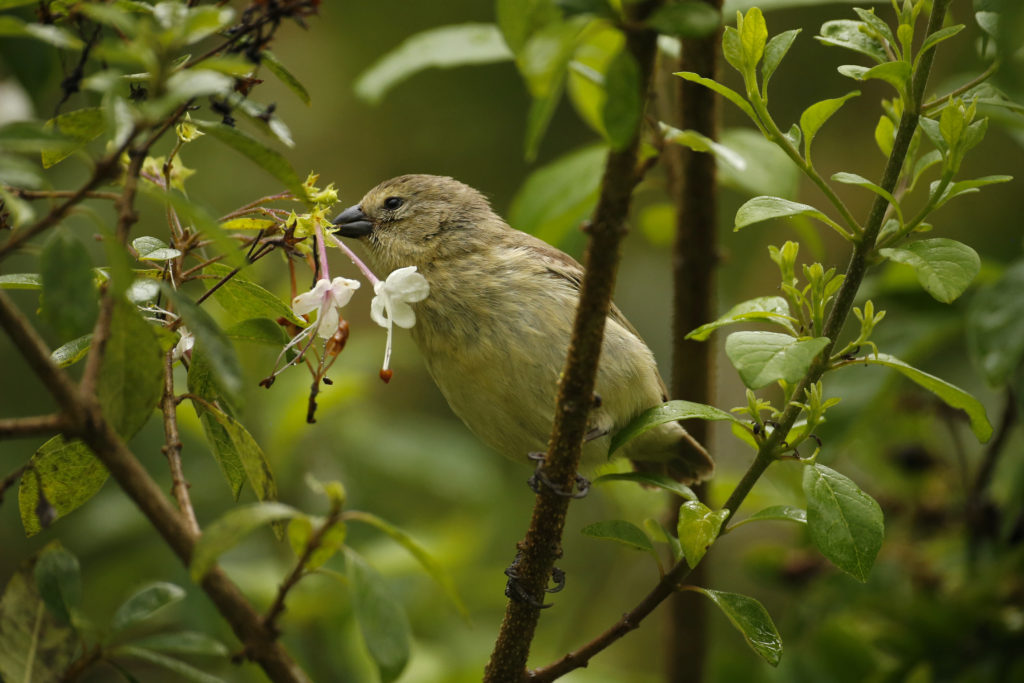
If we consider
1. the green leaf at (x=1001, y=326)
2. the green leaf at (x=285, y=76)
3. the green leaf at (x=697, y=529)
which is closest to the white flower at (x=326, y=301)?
the green leaf at (x=285, y=76)

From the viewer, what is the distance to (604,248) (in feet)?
5.12

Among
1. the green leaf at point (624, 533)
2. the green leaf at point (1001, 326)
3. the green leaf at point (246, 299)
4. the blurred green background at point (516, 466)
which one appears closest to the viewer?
the green leaf at point (246, 299)

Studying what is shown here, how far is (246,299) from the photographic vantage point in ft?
6.35

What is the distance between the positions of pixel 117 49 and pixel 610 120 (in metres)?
0.63

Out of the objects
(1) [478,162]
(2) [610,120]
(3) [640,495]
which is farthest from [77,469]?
(1) [478,162]

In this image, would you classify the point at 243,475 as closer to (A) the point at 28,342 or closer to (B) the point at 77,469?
(B) the point at 77,469

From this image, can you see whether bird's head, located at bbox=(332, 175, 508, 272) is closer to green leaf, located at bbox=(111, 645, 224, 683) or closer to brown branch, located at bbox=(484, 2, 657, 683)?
brown branch, located at bbox=(484, 2, 657, 683)

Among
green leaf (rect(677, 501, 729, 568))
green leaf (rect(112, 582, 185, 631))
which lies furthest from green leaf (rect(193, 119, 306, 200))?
green leaf (rect(677, 501, 729, 568))

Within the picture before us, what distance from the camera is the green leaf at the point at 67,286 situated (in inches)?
53.7

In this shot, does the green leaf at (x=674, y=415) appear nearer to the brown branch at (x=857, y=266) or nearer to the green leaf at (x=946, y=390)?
the brown branch at (x=857, y=266)

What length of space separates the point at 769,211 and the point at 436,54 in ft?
6.21

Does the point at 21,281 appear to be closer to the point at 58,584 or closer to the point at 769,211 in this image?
the point at 58,584

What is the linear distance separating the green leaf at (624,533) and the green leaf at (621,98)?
3.14 feet

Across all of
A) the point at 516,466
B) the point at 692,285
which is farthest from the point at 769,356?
the point at 516,466
